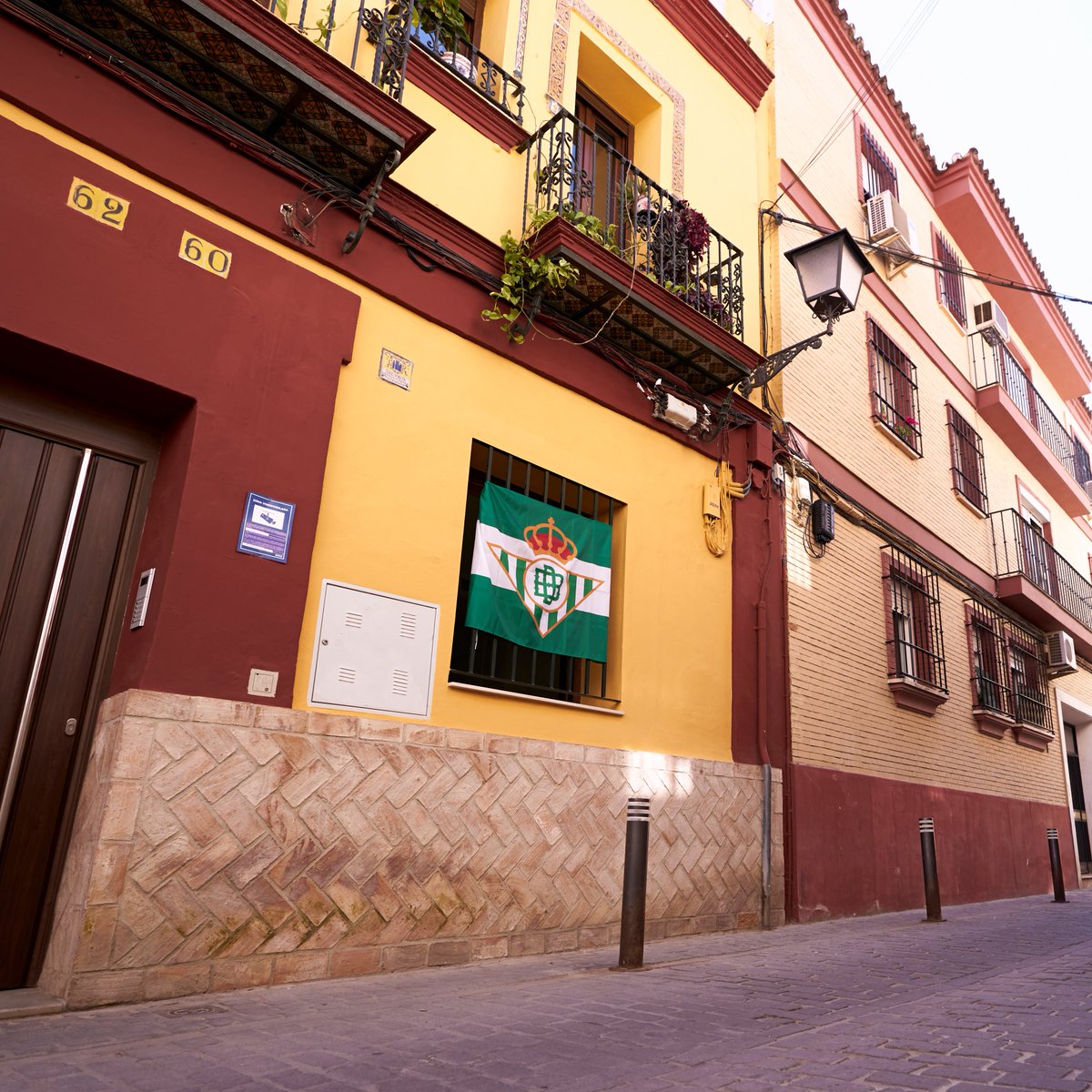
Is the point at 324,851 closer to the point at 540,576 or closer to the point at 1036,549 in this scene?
the point at 540,576

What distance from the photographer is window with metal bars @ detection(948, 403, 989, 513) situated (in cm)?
1357

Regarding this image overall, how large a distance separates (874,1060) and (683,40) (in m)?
→ 9.49

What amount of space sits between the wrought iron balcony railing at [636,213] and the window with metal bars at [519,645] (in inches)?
70.0

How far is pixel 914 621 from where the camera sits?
11.3 m

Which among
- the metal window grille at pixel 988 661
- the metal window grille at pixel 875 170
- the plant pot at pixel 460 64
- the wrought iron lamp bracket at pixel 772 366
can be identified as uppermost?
the metal window grille at pixel 875 170

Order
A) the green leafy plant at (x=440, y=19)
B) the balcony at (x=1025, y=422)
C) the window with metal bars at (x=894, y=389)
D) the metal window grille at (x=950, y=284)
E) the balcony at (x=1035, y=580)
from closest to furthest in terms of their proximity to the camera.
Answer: the green leafy plant at (x=440, y=19), the window with metal bars at (x=894, y=389), the balcony at (x=1035, y=580), the metal window grille at (x=950, y=284), the balcony at (x=1025, y=422)

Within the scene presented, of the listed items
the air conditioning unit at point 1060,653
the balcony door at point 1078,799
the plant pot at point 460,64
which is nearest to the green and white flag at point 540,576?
the plant pot at point 460,64

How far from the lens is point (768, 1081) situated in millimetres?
2820

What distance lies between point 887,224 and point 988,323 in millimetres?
4302

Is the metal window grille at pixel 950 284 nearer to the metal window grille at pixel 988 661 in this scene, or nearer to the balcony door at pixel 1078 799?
the metal window grille at pixel 988 661

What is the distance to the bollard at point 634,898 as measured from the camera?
16.9ft

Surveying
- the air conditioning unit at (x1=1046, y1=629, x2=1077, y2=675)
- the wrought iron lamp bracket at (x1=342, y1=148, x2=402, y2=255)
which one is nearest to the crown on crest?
the wrought iron lamp bracket at (x1=342, y1=148, x2=402, y2=255)

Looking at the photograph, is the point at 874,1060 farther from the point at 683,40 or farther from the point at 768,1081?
the point at 683,40

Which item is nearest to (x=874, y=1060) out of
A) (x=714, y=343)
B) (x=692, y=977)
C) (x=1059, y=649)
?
(x=692, y=977)
